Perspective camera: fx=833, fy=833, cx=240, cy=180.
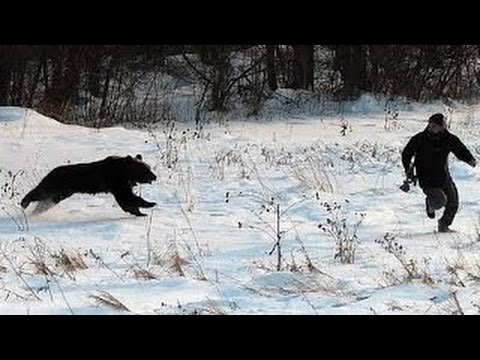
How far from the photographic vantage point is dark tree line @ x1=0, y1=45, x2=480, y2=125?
27.7 metres

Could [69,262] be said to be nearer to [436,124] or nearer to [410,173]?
[410,173]

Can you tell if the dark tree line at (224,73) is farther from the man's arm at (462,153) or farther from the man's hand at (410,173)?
the man's arm at (462,153)

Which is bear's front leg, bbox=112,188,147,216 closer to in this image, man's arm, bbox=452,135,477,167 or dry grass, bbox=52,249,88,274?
dry grass, bbox=52,249,88,274

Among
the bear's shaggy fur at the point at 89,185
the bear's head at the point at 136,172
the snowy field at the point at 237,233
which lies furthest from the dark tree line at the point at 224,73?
the bear's shaggy fur at the point at 89,185

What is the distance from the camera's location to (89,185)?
1186 centimetres

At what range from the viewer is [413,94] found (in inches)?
1188

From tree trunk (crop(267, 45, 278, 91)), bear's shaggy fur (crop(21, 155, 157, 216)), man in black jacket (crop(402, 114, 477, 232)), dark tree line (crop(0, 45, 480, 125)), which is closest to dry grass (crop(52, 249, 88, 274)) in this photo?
bear's shaggy fur (crop(21, 155, 157, 216))

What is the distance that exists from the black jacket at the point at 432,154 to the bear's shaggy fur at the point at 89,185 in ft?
12.4

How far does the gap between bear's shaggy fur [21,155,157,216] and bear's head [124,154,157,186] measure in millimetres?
16

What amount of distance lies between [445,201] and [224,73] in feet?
66.5

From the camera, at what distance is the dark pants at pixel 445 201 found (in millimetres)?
10617
